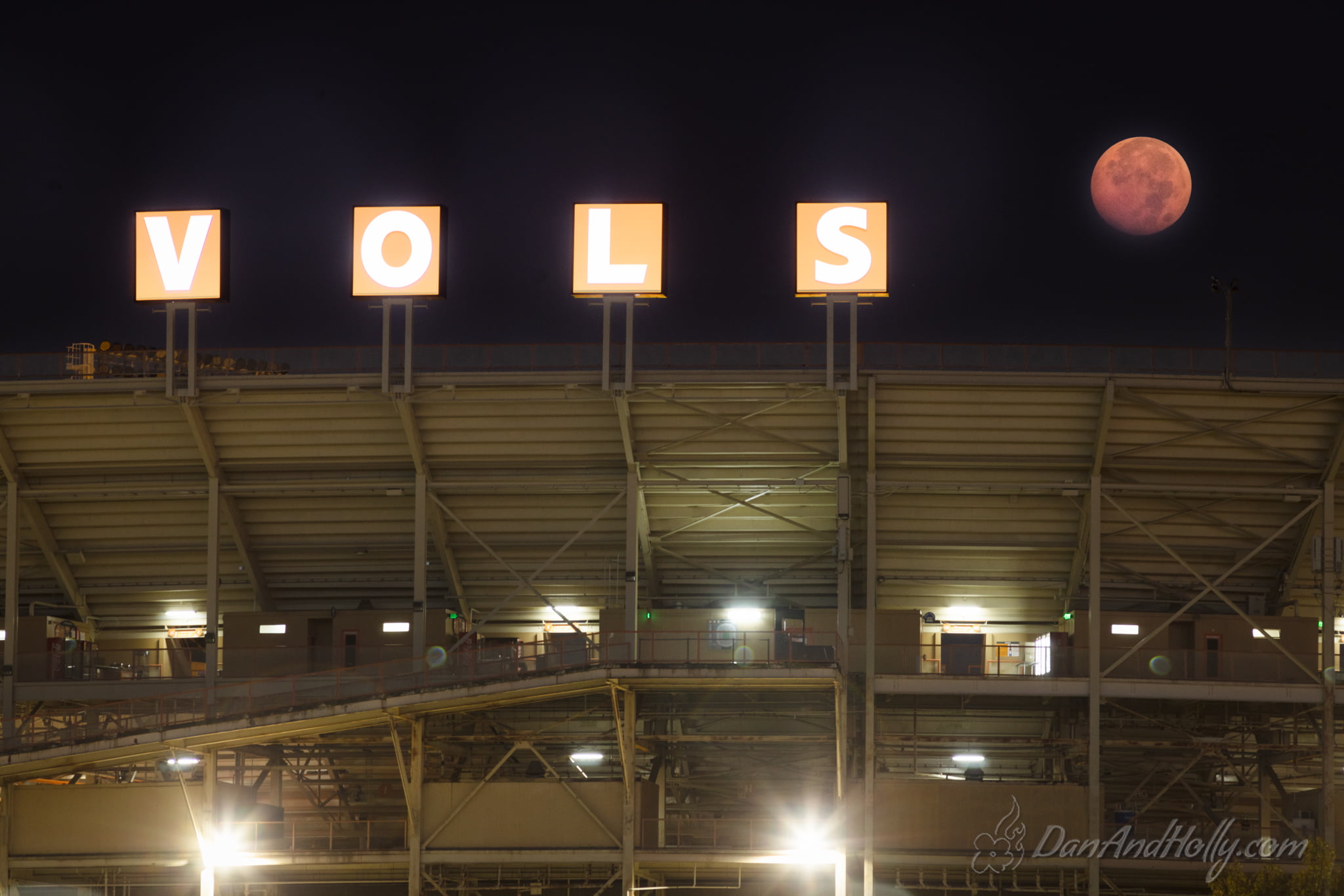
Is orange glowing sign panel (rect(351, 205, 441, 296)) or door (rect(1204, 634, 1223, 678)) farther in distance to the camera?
door (rect(1204, 634, 1223, 678))

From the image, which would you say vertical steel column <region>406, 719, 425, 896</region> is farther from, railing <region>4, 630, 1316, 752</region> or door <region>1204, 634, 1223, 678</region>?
door <region>1204, 634, 1223, 678</region>

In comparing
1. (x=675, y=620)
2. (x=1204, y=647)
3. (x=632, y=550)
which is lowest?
(x=1204, y=647)

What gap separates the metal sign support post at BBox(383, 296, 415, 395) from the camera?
46969 millimetres

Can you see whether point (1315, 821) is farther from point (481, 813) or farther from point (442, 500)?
point (442, 500)

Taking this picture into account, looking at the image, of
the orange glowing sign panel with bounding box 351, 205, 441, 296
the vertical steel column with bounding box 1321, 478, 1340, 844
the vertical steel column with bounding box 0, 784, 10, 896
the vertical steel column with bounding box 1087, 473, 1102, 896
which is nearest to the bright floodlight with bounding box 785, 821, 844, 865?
the vertical steel column with bounding box 1087, 473, 1102, 896

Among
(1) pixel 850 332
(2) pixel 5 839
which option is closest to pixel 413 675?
(2) pixel 5 839

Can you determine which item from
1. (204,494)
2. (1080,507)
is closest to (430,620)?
(204,494)

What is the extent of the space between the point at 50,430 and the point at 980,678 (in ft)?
99.4

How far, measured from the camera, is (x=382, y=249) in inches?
1868

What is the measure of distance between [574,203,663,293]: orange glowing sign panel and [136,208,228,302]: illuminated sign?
11208 millimetres

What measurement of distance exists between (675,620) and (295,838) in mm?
13806

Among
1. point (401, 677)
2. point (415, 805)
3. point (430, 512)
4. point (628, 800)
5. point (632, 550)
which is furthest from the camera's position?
point (430, 512)

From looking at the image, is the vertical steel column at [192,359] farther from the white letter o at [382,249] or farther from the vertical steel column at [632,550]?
the vertical steel column at [632,550]

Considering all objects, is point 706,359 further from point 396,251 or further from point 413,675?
point 413,675
